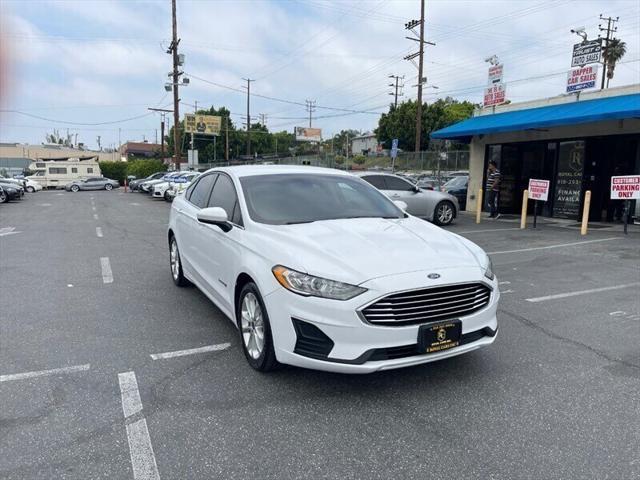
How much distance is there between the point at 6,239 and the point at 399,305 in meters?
11.3

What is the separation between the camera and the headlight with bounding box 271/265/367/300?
3234mm

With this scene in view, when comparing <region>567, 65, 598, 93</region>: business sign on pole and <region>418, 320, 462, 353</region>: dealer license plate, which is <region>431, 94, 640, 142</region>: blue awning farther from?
<region>418, 320, 462, 353</region>: dealer license plate

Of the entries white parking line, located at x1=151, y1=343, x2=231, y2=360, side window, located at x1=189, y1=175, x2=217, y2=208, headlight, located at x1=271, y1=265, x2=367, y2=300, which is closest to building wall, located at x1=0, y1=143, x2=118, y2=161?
side window, located at x1=189, y1=175, x2=217, y2=208

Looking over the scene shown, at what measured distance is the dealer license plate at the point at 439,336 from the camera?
10.8 feet

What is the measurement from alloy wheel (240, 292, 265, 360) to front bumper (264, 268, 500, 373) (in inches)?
14.3

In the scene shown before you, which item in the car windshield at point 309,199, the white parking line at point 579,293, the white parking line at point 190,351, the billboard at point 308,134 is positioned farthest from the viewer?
the billboard at point 308,134

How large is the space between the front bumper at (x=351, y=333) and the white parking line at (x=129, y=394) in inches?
42.6

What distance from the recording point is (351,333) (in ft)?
10.5

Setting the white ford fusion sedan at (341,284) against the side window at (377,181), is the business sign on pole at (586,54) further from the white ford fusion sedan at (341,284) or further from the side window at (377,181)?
the white ford fusion sedan at (341,284)

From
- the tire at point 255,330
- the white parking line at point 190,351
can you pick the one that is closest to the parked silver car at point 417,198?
the white parking line at point 190,351

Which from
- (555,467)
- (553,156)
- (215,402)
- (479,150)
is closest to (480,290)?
(555,467)

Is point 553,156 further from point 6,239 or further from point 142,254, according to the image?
point 6,239

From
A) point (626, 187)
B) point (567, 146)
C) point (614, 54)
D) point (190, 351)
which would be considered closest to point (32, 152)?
point (614, 54)

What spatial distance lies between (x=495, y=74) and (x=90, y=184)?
38676 mm
